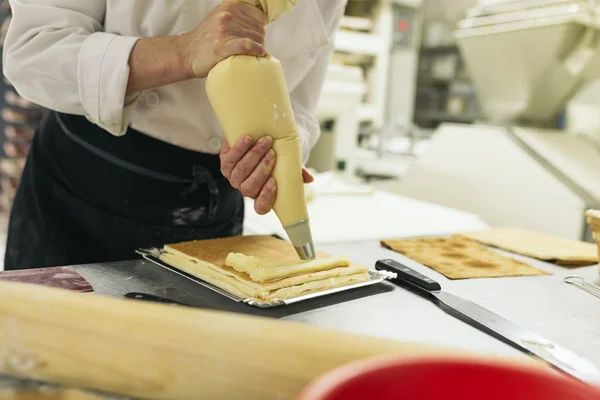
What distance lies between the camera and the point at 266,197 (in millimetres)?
675

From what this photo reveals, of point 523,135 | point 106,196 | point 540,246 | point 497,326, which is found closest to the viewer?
point 497,326

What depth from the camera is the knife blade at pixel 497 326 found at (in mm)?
498

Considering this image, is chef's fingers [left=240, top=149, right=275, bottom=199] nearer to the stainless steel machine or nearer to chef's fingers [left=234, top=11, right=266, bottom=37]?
chef's fingers [left=234, top=11, right=266, bottom=37]

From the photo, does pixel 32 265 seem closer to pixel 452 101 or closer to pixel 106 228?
pixel 106 228

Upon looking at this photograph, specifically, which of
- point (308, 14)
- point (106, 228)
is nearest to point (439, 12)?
point (308, 14)

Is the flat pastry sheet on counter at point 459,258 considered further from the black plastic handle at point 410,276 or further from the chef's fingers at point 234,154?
the chef's fingers at point 234,154

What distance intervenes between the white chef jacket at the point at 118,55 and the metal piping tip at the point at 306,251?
0.96 feet

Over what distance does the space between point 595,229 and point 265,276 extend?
1.78 feet

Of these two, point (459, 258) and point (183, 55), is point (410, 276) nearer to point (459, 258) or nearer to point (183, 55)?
point (459, 258)

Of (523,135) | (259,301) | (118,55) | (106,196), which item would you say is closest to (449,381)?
(259,301)

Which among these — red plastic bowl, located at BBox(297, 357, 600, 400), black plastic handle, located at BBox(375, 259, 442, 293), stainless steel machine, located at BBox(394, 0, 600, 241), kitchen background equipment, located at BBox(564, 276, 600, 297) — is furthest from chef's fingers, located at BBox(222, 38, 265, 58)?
stainless steel machine, located at BBox(394, 0, 600, 241)

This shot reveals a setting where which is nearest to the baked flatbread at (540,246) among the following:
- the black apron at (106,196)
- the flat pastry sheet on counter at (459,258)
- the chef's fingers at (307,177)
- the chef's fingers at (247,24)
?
the flat pastry sheet on counter at (459,258)

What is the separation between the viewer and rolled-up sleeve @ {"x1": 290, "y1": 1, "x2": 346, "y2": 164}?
104 centimetres

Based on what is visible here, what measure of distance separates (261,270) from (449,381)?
1.37ft
